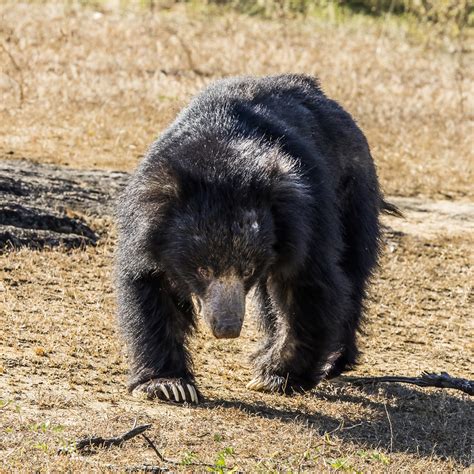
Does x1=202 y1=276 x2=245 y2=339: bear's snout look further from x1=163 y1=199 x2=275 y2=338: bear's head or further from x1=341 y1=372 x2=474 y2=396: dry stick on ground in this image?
x1=341 y1=372 x2=474 y2=396: dry stick on ground

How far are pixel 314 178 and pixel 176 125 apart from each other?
2.38 ft

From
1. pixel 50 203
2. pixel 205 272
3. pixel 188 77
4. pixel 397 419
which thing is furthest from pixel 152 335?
pixel 188 77

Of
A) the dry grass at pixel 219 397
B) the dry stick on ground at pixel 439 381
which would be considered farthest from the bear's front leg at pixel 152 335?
the dry stick on ground at pixel 439 381

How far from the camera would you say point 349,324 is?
6035mm

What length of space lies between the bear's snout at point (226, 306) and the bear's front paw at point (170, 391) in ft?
1.76

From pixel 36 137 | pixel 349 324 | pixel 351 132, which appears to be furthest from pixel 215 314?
pixel 36 137

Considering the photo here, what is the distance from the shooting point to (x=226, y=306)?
15.0ft

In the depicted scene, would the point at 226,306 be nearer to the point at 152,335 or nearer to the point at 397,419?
the point at 152,335

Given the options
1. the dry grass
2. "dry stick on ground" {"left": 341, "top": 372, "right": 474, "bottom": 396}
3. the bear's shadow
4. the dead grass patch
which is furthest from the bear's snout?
the dead grass patch

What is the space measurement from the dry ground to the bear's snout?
453 mm

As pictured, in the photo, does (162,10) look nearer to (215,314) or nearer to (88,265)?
(88,265)

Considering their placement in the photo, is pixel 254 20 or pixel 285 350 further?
pixel 254 20

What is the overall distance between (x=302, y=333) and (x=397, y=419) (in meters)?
0.62

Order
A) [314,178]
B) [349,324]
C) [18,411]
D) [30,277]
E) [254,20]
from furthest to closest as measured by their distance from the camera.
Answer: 1. [254,20]
2. [30,277]
3. [349,324]
4. [314,178]
5. [18,411]
